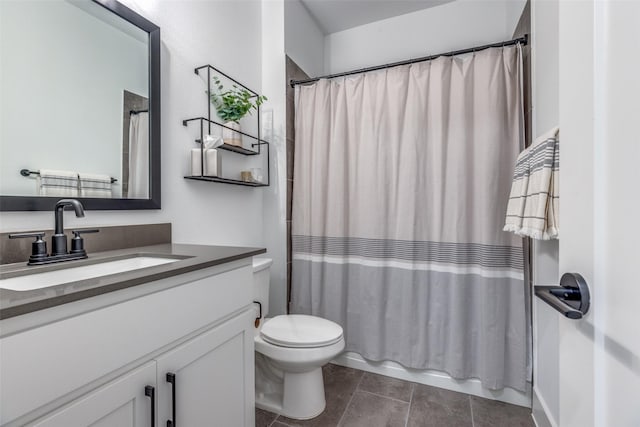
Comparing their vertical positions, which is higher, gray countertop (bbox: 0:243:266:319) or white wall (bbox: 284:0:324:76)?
white wall (bbox: 284:0:324:76)

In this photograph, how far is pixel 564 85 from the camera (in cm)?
52

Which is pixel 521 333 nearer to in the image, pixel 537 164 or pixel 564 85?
pixel 537 164

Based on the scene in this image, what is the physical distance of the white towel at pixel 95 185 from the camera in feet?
3.64

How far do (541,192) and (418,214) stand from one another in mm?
749

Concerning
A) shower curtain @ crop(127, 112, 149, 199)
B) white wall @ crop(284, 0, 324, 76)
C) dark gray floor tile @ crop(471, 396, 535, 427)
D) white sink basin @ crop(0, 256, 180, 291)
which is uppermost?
white wall @ crop(284, 0, 324, 76)

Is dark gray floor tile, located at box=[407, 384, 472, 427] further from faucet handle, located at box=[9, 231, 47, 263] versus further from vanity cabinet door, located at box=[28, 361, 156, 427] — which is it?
faucet handle, located at box=[9, 231, 47, 263]

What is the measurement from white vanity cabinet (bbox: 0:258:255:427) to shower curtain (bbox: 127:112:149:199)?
584 mm

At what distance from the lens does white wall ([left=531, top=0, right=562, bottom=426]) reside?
1239 millimetres

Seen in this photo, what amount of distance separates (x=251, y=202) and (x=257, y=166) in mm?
252

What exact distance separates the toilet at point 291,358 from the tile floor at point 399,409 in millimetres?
66

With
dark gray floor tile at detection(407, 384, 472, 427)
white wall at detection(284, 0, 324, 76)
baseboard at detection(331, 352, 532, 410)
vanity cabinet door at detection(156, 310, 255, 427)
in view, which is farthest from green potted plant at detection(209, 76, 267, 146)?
dark gray floor tile at detection(407, 384, 472, 427)

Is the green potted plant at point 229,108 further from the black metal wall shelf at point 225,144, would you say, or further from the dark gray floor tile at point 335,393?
the dark gray floor tile at point 335,393

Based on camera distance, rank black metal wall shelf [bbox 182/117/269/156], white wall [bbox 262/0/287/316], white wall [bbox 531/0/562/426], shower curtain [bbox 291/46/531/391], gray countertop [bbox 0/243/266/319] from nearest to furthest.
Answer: gray countertop [bbox 0/243/266/319] < white wall [bbox 531/0/562/426] < black metal wall shelf [bbox 182/117/269/156] < shower curtain [bbox 291/46/531/391] < white wall [bbox 262/0/287/316]

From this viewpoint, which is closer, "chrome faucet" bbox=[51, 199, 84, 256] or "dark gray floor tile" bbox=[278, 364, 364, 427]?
"chrome faucet" bbox=[51, 199, 84, 256]
